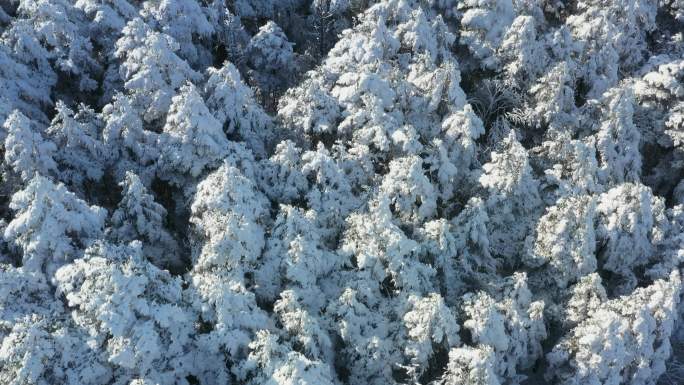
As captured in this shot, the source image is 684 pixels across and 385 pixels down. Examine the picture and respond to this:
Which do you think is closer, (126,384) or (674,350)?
(126,384)

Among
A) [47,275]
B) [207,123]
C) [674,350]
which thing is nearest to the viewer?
[47,275]

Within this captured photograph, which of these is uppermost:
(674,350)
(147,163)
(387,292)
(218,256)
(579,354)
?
(147,163)

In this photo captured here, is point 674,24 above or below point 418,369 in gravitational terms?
above

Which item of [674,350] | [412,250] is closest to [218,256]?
[412,250]

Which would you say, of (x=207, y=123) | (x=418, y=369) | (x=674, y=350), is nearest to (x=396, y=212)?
(x=418, y=369)

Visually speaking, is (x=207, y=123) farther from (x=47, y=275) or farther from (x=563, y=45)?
(x=563, y=45)

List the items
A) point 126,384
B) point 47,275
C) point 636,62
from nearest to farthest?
1. point 126,384
2. point 47,275
3. point 636,62
